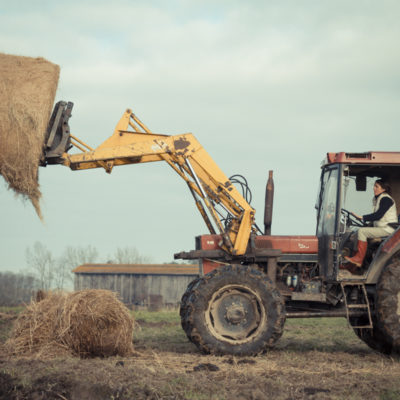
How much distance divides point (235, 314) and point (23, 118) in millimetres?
4232

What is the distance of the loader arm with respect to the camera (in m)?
10.1

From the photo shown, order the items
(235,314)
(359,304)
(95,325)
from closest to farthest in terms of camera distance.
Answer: (95,325), (235,314), (359,304)

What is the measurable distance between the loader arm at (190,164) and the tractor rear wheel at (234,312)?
0.78 metres

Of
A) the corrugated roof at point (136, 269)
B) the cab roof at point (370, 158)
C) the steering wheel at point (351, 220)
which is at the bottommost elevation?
the corrugated roof at point (136, 269)

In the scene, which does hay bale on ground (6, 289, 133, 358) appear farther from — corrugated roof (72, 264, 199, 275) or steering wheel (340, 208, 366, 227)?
corrugated roof (72, 264, 199, 275)

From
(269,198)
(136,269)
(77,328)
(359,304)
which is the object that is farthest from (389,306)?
(136,269)

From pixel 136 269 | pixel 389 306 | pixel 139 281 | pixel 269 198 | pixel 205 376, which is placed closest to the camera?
pixel 205 376

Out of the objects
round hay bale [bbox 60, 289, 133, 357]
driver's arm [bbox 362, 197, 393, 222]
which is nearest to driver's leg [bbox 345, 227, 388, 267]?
driver's arm [bbox 362, 197, 393, 222]

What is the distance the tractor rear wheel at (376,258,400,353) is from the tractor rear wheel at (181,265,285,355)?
55.1 inches

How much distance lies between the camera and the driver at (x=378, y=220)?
376 inches

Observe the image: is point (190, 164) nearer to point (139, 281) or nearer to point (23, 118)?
point (23, 118)

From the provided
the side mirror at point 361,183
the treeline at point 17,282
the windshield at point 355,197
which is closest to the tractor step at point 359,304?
the windshield at point 355,197

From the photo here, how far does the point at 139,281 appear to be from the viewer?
34531 millimetres

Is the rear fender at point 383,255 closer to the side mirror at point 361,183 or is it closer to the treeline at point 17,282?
the side mirror at point 361,183
